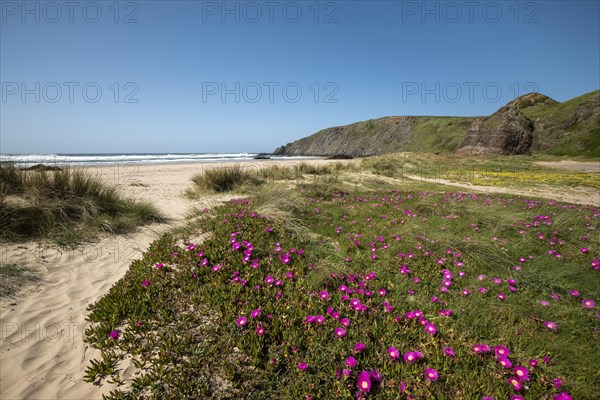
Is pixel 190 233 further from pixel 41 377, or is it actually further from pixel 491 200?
pixel 491 200

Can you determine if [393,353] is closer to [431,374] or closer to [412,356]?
[412,356]

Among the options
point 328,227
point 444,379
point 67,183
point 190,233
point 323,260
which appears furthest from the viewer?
point 67,183

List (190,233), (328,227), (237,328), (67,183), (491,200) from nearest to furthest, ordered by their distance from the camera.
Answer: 1. (237,328)
2. (190,233)
3. (328,227)
4. (67,183)
5. (491,200)

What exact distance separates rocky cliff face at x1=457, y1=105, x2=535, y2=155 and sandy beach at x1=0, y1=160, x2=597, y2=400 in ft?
184

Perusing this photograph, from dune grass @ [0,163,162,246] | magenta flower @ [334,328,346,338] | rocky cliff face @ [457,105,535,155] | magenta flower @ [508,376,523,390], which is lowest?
magenta flower @ [508,376,523,390]

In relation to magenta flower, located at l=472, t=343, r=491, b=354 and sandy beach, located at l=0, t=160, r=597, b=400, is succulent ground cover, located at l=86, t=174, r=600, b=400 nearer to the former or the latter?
magenta flower, located at l=472, t=343, r=491, b=354

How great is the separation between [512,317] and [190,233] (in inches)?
218

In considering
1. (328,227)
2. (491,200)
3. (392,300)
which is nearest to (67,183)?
(328,227)

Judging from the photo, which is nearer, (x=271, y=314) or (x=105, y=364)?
(x=105, y=364)

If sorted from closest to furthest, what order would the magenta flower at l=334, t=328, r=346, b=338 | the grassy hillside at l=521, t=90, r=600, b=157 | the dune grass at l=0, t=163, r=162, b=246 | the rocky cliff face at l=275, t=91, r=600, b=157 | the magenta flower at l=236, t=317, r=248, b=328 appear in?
the magenta flower at l=334, t=328, r=346, b=338, the magenta flower at l=236, t=317, r=248, b=328, the dune grass at l=0, t=163, r=162, b=246, the grassy hillside at l=521, t=90, r=600, b=157, the rocky cliff face at l=275, t=91, r=600, b=157

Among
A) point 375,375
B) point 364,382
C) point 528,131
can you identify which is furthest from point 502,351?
point 528,131

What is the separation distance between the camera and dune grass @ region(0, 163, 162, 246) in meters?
5.42

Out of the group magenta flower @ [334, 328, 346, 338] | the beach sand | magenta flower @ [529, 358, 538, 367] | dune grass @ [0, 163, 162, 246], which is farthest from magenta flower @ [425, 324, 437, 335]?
dune grass @ [0, 163, 162, 246]

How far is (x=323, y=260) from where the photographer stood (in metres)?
4.30
